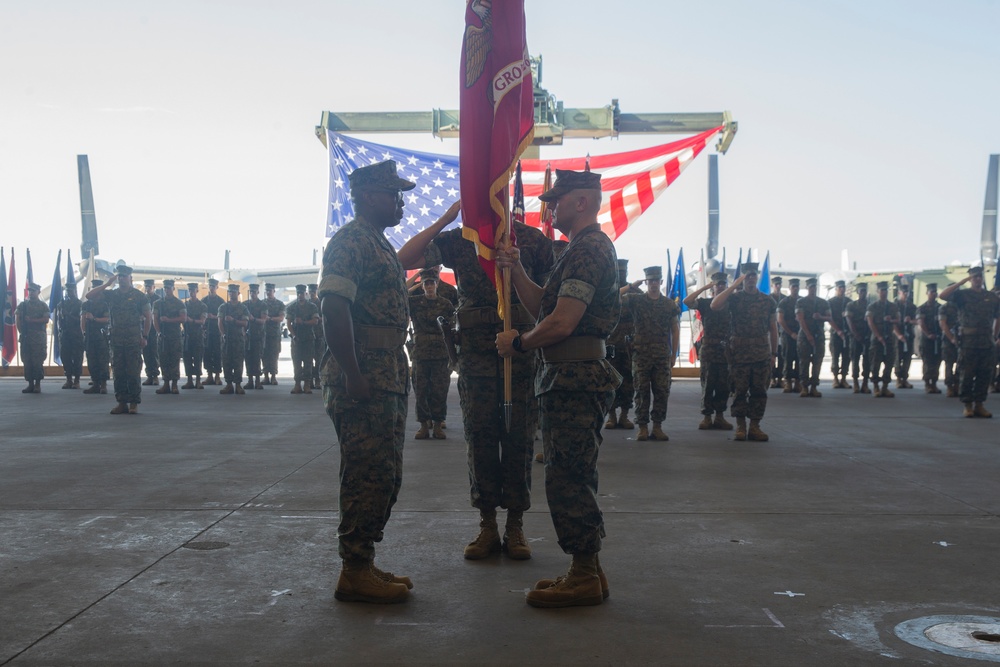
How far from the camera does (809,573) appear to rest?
3994 mm

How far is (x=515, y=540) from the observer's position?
171 inches

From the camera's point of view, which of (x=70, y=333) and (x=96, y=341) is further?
(x=70, y=333)

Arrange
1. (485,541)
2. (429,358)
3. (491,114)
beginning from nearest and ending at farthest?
(491,114) → (485,541) → (429,358)

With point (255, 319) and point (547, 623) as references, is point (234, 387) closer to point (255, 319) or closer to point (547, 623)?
point (255, 319)

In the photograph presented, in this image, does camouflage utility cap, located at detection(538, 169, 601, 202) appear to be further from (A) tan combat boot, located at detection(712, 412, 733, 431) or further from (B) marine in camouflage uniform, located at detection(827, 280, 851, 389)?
(B) marine in camouflage uniform, located at detection(827, 280, 851, 389)

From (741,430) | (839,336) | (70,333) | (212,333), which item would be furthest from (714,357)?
(70,333)

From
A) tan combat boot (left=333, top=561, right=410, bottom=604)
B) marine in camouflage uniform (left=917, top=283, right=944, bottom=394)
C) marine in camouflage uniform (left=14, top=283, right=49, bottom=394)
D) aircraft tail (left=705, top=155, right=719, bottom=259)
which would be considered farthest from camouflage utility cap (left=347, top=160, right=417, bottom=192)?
aircraft tail (left=705, top=155, right=719, bottom=259)

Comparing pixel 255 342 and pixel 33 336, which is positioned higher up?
pixel 33 336

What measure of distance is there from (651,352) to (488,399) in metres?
5.23

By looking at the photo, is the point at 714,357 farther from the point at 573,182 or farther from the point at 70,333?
the point at 70,333

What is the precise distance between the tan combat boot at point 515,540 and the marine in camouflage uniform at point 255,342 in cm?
1195

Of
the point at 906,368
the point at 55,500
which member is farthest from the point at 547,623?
the point at 906,368

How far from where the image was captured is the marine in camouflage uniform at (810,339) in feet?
46.2

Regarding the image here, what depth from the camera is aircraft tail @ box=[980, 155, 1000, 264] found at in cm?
4650
